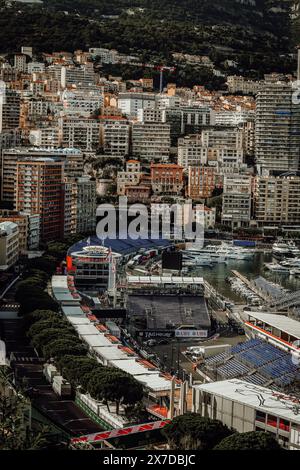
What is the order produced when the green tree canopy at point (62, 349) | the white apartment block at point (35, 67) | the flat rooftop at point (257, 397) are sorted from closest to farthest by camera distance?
the flat rooftop at point (257, 397)
the green tree canopy at point (62, 349)
the white apartment block at point (35, 67)

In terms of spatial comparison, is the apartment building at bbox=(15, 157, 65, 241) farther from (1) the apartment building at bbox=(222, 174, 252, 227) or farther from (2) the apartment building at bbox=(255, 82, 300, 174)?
(2) the apartment building at bbox=(255, 82, 300, 174)

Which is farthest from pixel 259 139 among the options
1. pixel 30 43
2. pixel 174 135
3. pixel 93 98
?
pixel 30 43

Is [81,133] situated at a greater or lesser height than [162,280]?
greater

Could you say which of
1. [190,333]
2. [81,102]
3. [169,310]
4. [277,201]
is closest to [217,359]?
[190,333]

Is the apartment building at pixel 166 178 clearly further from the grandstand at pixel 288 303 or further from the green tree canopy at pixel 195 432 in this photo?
the green tree canopy at pixel 195 432

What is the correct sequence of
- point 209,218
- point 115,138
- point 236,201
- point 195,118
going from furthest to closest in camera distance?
point 195,118 → point 115,138 → point 236,201 → point 209,218

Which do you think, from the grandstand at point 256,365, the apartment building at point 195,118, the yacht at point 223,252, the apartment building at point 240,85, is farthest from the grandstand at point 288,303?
the apartment building at point 240,85

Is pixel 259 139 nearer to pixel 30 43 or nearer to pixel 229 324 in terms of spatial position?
pixel 30 43

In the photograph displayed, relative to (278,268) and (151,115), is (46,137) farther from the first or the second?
(278,268)
